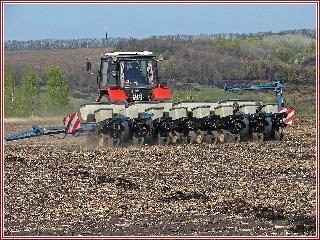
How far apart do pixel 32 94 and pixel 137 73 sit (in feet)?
128

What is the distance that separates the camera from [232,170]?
1376 centimetres

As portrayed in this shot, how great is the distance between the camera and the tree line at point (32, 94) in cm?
5525

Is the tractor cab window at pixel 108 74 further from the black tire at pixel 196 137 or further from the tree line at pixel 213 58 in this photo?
the black tire at pixel 196 137

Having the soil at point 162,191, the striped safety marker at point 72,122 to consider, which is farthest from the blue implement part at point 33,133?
the soil at point 162,191

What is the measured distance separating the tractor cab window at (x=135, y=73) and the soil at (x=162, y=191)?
299 centimetres

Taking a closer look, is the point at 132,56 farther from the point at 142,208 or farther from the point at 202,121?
the point at 142,208

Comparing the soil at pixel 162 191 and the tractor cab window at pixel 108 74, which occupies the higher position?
the tractor cab window at pixel 108 74

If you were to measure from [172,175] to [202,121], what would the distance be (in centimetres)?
645

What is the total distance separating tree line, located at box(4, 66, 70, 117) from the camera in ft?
181

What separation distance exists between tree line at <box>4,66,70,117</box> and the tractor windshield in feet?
106

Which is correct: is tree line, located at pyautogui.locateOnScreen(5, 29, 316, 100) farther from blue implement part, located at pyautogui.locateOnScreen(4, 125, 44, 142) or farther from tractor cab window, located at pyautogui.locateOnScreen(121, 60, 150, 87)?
blue implement part, located at pyautogui.locateOnScreen(4, 125, 44, 142)

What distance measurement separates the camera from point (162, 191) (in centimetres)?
1145

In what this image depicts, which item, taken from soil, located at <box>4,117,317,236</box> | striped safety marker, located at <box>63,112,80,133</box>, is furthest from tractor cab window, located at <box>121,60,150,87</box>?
soil, located at <box>4,117,317,236</box>

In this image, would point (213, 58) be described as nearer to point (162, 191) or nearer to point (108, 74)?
point (108, 74)
